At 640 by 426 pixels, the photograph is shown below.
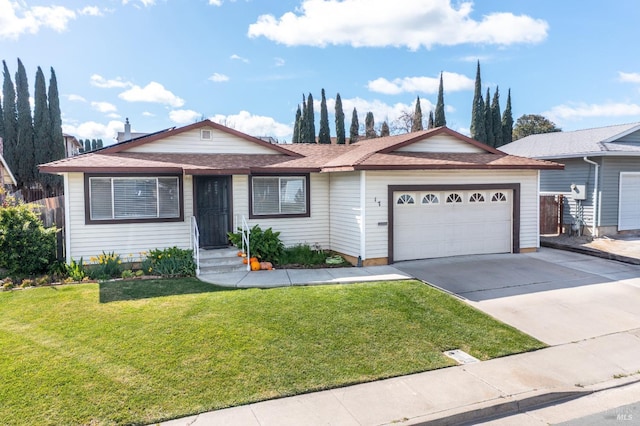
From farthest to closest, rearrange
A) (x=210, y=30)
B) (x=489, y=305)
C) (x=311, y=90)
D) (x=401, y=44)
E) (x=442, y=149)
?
(x=311, y=90) < (x=401, y=44) < (x=210, y=30) < (x=442, y=149) < (x=489, y=305)

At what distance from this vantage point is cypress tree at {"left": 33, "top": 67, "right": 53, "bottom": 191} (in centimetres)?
2923

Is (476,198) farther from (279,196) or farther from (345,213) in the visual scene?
(279,196)

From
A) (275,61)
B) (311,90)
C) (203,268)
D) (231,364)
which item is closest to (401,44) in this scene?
(275,61)

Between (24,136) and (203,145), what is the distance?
2317 centimetres

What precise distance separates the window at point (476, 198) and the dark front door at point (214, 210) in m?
7.12

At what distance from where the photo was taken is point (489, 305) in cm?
847

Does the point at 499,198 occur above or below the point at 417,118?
below

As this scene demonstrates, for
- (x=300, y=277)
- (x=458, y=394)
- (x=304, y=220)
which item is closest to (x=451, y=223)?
(x=304, y=220)

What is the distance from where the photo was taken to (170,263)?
10.8m

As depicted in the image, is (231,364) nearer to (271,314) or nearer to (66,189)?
(271,314)

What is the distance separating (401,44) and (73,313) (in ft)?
80.4

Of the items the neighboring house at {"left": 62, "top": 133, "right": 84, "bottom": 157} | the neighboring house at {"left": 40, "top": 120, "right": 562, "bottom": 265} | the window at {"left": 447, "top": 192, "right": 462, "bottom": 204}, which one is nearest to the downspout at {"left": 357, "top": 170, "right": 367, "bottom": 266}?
the neighboring house at {"left": 40, "top": 120, "right": 562, "bottom": 265}

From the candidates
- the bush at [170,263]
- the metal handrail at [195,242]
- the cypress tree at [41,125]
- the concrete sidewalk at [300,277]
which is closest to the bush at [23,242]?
the bush at [170,263]

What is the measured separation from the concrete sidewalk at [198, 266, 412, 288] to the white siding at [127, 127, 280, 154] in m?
4.16
